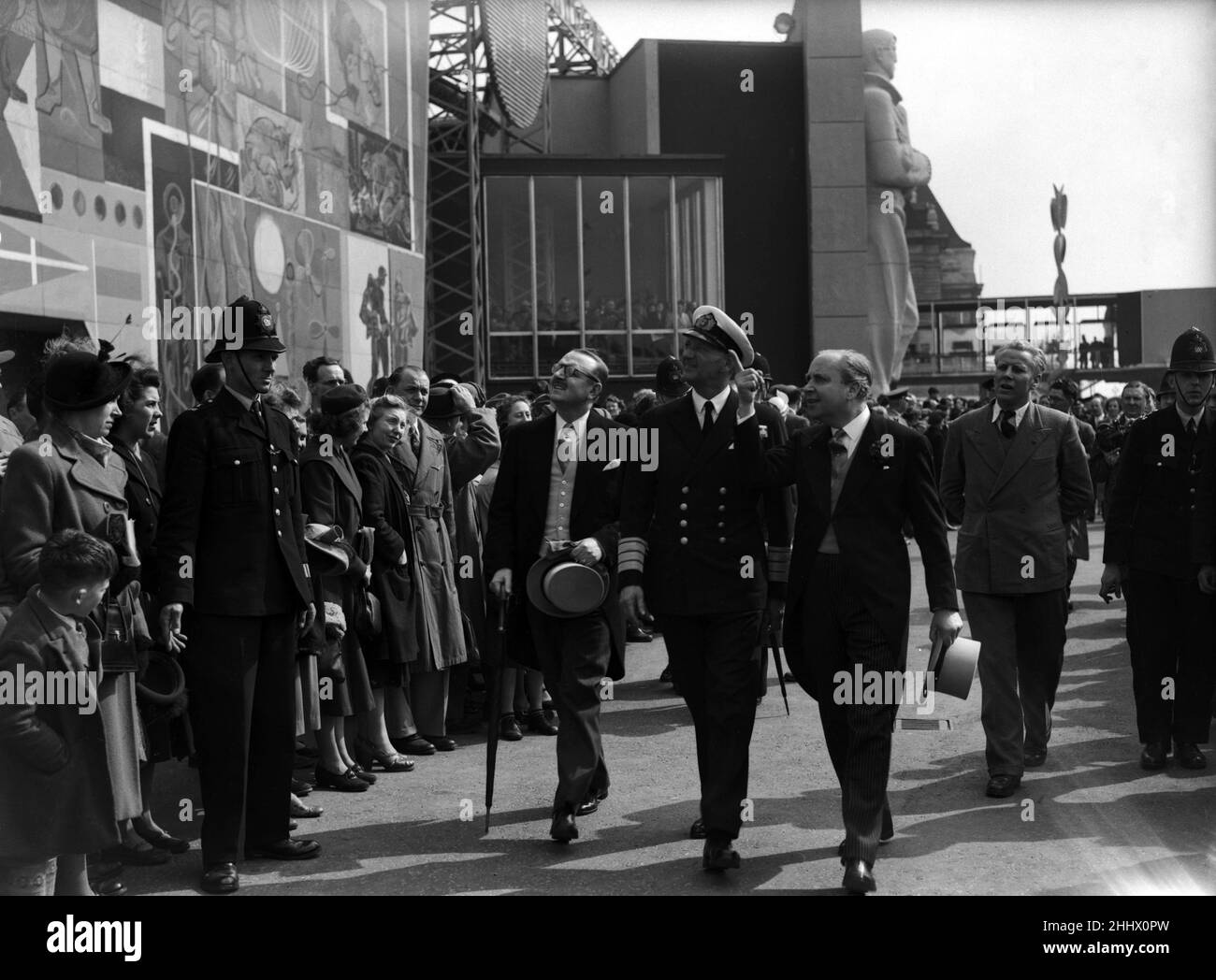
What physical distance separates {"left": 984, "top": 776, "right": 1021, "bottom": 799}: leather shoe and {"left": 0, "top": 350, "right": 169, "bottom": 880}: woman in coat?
3846mm

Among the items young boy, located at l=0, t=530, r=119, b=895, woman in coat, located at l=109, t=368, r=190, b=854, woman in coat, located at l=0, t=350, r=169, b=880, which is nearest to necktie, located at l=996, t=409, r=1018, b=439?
woman in coat, located at l=109, t=368, r=190, b=854

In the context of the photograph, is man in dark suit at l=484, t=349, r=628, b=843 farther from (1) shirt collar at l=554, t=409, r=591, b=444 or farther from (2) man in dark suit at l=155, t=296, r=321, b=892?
(2) man in dark suit at l=155, t=296, r=321, b=892

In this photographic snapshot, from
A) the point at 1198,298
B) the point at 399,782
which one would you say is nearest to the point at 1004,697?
the point at 399,782

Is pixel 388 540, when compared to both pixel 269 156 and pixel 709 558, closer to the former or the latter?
pixel 709 558

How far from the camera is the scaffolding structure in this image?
29188 millimetres

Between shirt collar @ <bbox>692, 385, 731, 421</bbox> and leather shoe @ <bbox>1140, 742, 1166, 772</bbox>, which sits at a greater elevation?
shirt collar @ <bbox>692, 385, 731, 421</bbox>

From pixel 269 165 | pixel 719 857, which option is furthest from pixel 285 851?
pixel 269 165

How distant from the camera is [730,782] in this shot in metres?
5.75

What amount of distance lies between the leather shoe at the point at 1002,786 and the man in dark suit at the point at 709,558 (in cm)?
158

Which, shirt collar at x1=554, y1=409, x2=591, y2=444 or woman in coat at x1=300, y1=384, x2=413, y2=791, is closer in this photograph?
shirt collar at x1=554, y1=409, x2=591, y2=444

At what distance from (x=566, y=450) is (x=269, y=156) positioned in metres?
12.7

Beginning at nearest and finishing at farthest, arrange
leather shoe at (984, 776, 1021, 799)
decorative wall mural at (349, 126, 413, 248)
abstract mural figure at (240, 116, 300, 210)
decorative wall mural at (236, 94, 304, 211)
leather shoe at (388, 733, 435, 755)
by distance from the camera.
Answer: leather shoe at (984, 776, 1021, 799), leather shoe at (388, 733, 435, 755), decorative wall mural at (236, 94, 304, 211), abstract mural figure at (240, 116, 300, 210), decorative wall mural at (349, 126, 413, 248)

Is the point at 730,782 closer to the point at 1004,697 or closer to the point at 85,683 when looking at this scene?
the point at 1004,697

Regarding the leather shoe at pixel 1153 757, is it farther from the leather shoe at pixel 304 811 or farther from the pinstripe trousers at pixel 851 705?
the leather shoe at pixel 304 811
